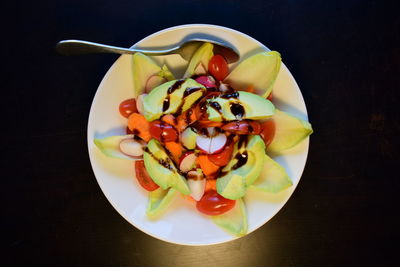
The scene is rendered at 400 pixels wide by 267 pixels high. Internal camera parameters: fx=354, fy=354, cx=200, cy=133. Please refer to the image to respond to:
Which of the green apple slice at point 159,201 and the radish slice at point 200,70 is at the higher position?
the radish slice at point 200,70

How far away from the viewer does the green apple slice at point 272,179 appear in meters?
1.03

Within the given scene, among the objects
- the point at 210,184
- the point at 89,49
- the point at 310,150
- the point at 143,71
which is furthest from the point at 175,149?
the point at 310,150

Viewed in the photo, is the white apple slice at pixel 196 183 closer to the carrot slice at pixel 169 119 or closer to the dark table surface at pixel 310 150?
the carrot slice at pixel 169 119

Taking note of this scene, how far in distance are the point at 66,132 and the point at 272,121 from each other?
0.73m

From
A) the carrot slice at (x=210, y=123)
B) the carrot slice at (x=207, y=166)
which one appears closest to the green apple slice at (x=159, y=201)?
the carrot slice at (x=207, y=166)

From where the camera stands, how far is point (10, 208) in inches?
50.9

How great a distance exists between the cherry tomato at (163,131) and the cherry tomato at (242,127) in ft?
0.52

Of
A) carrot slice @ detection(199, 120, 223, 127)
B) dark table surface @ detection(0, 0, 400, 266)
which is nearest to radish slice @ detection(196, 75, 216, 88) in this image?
carrot slice @ detection(199, 120, 223, 127)

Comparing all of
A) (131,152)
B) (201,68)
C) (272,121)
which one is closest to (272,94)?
(272,121)

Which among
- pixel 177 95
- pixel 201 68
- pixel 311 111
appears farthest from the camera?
pixel 311 111

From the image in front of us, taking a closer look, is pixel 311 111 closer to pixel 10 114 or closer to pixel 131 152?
pixel 131 152

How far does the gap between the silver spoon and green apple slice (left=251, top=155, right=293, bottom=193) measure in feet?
1.13

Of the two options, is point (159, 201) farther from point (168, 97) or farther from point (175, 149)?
point (168, 97)

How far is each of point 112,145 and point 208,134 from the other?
11.7 inches
